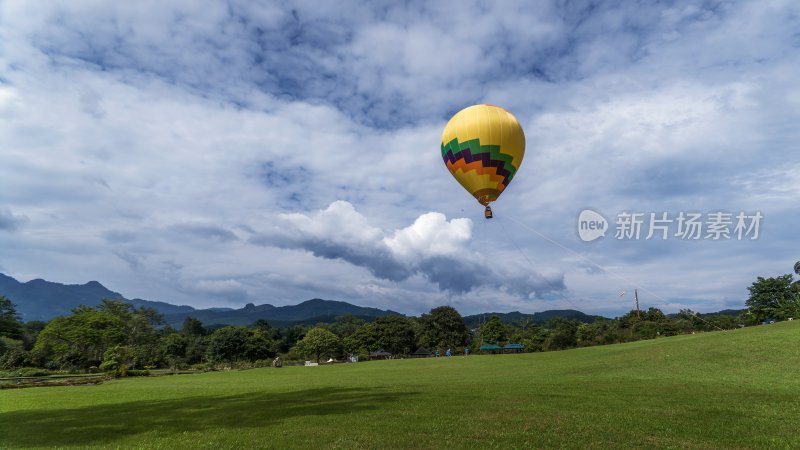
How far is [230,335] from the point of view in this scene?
10238 cm

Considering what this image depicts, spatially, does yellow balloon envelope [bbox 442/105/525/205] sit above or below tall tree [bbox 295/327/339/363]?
above

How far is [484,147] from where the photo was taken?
2755cm

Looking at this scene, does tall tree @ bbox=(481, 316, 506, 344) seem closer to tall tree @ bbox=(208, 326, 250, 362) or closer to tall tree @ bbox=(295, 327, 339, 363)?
tall tree @ bbox=(295, 327, 339, 363)

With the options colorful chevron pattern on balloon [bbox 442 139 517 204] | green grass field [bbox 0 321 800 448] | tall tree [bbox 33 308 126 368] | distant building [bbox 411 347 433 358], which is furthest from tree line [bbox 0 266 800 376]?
colorful chevron pattern on balloon [bbox 442 139 517 204]

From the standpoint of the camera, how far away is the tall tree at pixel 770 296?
8814 centimetres

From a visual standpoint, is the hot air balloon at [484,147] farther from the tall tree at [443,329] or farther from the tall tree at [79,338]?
the tall tree at [443,329]

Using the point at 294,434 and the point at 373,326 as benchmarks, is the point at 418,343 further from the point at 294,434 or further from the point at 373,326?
the point at 294,434

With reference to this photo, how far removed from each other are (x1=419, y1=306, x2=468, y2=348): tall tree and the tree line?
27 centimetres

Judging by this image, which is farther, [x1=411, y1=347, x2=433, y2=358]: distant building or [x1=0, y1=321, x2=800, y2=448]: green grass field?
[x1=411, y1=347, x2=433, y2=358]: distant building

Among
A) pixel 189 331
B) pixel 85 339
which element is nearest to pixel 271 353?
pixel 85 339

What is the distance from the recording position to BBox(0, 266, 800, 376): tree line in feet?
226

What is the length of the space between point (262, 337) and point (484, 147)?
316 ft

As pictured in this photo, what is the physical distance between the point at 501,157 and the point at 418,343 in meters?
97.6

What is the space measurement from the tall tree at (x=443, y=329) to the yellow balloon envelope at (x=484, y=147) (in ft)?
302
